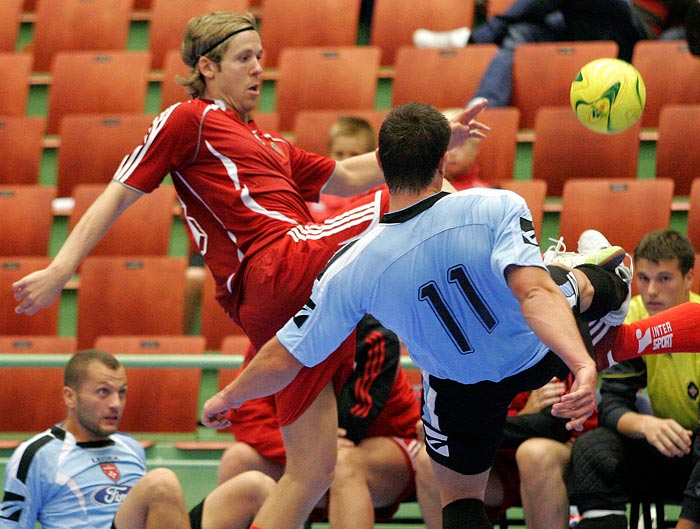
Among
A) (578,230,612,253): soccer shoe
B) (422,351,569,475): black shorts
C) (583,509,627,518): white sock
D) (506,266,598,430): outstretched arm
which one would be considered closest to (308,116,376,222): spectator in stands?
(578,230,612,253): soccer shoe

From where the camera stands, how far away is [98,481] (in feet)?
13.6

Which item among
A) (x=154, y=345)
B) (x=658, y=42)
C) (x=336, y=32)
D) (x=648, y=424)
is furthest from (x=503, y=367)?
(x=336, y=32)

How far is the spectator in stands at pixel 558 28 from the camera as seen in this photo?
6.63 meters

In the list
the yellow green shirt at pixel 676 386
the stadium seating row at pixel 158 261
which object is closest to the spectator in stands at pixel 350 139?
the stadium seating row at pixel 158 261

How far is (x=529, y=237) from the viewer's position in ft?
9.11

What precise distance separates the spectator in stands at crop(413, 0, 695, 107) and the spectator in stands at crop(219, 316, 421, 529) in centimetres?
280

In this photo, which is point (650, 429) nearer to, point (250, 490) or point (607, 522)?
point (607, 522)

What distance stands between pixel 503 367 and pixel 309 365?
1.80 feet

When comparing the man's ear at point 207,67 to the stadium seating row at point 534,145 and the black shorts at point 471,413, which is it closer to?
the black shorts at point 471,413

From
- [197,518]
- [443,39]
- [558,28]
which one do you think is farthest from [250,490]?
[558,28]

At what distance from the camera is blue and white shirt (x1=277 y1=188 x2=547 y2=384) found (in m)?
2.82

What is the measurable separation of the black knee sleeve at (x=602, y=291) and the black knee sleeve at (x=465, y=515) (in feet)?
2.16

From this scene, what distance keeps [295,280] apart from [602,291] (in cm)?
91

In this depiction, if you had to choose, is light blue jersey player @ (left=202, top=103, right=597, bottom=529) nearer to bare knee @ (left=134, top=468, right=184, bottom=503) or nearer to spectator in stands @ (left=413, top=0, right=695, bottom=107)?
bare knee @ (left=134, top=468, right=184, bottom=503)
